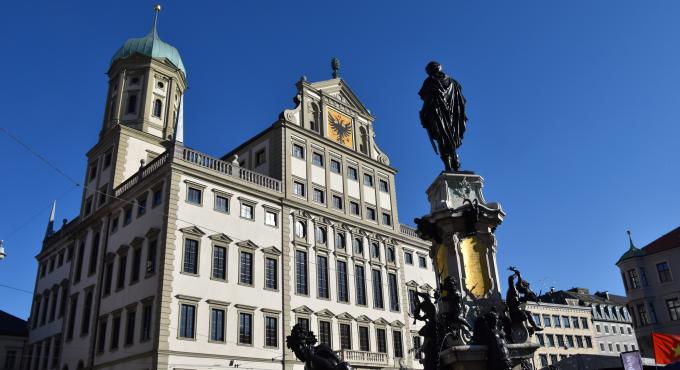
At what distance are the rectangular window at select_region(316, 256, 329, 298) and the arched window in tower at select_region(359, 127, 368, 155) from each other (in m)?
13.4

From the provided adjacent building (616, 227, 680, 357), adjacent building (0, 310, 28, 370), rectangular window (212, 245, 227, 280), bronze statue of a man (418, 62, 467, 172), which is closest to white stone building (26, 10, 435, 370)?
rectangular window (212, 245, 227, 280)

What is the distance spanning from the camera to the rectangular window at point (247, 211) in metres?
37.5

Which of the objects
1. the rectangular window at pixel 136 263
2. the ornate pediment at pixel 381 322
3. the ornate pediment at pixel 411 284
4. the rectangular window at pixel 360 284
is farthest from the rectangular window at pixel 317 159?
the rectangular window at pixel 136 263

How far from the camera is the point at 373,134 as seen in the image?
172 feet

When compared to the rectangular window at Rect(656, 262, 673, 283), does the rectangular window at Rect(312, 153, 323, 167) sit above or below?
above

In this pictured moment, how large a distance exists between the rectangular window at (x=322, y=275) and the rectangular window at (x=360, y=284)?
309 cm

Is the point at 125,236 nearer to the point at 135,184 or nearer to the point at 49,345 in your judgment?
the point at 135,184

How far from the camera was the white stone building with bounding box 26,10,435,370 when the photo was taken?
3294 centimetres

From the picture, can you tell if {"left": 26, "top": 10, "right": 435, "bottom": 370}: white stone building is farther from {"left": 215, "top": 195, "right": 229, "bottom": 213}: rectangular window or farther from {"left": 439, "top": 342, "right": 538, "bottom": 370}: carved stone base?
{"left": 439, "top": 342, "right": 538, "bottom": 370}: carved stone base

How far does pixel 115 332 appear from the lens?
34469mm

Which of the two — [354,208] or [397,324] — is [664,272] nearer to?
[397,324]

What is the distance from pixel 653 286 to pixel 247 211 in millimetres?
38299

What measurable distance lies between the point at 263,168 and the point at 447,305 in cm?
3417

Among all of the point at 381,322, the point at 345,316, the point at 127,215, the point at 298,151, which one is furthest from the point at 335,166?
the point at 127,215
